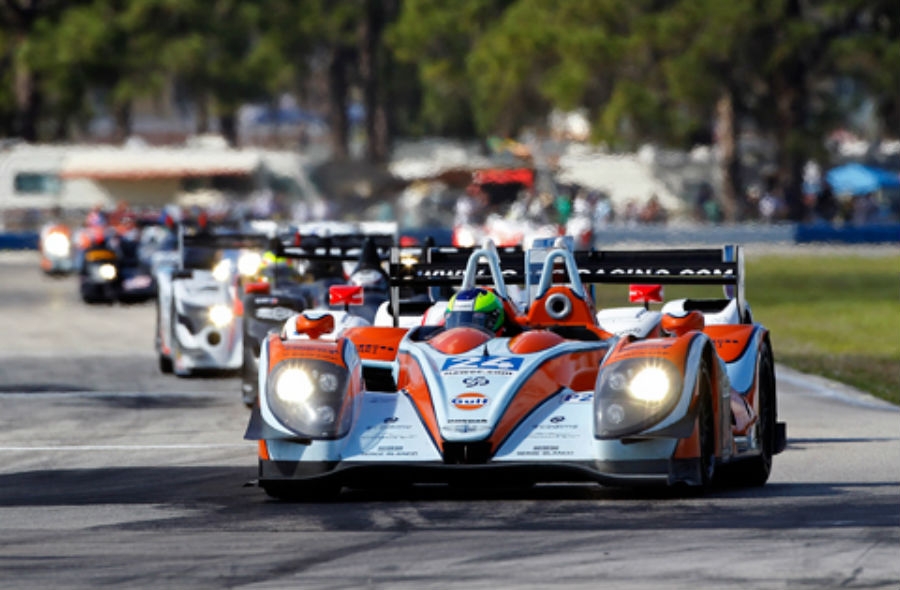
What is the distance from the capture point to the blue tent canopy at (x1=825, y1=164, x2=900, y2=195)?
2943 inches

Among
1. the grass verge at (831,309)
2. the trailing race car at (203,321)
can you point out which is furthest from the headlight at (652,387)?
the trailing race car at (203,321)

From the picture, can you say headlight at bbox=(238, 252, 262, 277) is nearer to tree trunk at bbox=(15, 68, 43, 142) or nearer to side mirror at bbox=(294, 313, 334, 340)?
side mirror at bbox=(294, 313, 334, 340)

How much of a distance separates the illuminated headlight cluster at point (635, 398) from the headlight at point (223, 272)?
10.2m

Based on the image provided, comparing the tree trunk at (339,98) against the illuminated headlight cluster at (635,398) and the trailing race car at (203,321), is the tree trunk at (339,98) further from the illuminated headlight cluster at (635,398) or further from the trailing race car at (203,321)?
the illuminated headlight cluster at (635,398)

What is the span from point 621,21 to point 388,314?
189 feet

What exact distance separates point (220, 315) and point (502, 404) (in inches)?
389

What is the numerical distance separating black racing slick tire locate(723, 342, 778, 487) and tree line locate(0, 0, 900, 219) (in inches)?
2172

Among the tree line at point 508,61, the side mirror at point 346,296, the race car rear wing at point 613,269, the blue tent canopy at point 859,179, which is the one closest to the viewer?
the race car rear wing at point 613,269

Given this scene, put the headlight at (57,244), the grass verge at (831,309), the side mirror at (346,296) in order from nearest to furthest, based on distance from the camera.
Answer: the side mirror at (346,296)
the grass verge at (831,309)
the headlight at (57,244)

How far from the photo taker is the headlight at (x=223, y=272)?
2000cm

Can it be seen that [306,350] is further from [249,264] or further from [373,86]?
[373,86]

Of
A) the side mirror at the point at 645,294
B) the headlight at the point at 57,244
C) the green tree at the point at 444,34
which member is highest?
the green tree at the point at 444,34

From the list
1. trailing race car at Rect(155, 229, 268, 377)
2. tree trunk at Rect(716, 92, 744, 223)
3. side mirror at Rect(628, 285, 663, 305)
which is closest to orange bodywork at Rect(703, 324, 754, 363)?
side mirror at Rect(628, 285, 663, 305)

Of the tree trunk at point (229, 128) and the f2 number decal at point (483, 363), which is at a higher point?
the tree trunk at point (229, 128)
